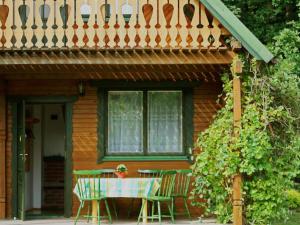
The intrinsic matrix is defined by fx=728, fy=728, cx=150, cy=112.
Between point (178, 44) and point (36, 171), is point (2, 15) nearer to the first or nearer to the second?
point (178, 44)

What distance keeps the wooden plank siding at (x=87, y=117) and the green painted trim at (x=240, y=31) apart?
2.11 metres

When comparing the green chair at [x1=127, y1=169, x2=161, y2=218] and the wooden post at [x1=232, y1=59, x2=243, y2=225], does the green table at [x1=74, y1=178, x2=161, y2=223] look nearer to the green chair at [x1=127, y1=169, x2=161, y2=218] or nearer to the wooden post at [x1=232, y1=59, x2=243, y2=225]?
the green chair at [x1=127, y1=169, x2=161, y2=218]

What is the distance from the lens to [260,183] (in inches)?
429

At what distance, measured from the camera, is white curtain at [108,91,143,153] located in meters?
13.2

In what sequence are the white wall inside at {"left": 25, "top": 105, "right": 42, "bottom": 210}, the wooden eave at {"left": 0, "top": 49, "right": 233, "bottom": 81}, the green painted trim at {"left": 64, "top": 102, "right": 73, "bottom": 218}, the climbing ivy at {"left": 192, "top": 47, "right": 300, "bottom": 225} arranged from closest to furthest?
the climbing ivy at {"left": 192, "top": 47, "right": 300, "bottom": 225} < the wooden eave at {"left": 0, "top": 49, "right": 233, "bottom": 81} < the green painted trim at {"left": 64, "top": 102, "right": 73, "bottom": 218} < the white wall inside at {"left": 25, "top": 105, "right": 42, "bottom": 210}

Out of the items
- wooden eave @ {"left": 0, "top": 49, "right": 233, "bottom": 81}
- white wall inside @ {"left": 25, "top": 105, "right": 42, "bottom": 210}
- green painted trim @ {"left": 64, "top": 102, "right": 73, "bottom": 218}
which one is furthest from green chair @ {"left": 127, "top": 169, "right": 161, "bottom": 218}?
white wall inside @ {"left": 25, "top": 105, "right": 42, "bottom": 210}

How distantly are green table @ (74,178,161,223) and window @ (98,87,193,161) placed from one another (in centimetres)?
141

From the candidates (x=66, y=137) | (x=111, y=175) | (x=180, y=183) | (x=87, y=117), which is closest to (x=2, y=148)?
(x=66, y=137)

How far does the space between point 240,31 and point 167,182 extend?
3.34 meters

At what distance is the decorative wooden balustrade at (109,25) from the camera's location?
37.5ft

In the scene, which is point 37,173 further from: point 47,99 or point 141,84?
point 141,84

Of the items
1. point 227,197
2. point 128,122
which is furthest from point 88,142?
point 227,197

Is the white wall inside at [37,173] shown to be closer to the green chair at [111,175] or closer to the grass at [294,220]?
the green chair at [111,175]

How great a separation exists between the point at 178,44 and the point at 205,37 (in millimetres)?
444
